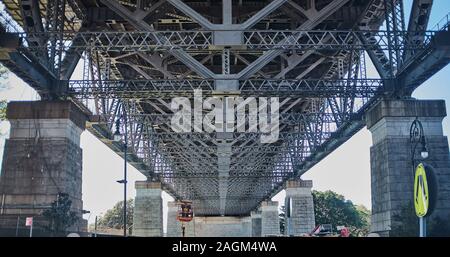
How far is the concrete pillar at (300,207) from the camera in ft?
197

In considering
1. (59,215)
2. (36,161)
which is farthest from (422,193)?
(36,161)

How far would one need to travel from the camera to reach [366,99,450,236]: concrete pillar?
79.1 ft

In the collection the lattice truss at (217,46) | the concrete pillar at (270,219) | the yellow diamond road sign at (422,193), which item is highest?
the lattice truss at (217,46)

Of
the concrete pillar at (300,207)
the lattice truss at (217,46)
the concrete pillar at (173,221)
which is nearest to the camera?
the lattice truss at (217,46)

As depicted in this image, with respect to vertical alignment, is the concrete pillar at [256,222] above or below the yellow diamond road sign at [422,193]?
above

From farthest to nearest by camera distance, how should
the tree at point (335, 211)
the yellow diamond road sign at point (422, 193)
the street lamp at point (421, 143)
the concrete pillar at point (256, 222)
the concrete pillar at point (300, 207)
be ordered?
the tree at point (335, 211), the concrete pillar at point (256, 222), the concrete pillar at point (300, 207), the street lamp at point (421, 143), the yellow diamond road sign at point (422, 193)

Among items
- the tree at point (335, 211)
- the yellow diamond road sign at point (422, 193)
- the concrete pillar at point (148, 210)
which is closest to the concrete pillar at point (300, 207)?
the concrete pillar at point (148, 210)

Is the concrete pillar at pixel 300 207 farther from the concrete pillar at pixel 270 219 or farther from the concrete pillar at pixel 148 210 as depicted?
the concrete pillar at pixel 270 219

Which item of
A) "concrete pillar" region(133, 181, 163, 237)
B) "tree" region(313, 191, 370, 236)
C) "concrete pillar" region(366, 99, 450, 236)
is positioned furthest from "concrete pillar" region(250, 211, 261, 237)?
"concrete pillar" region(366, 99, 450, 236)

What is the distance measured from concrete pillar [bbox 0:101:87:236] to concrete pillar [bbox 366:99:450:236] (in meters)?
16.7

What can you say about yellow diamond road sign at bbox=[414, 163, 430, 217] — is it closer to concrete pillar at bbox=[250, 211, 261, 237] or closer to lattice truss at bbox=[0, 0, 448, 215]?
lattice truss at bbox=[0, 0, 448, 215]

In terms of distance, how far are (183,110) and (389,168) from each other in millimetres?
23516

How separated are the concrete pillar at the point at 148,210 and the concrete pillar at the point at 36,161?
3571 cm

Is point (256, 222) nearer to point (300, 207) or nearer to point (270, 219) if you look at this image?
point (270, 219)
